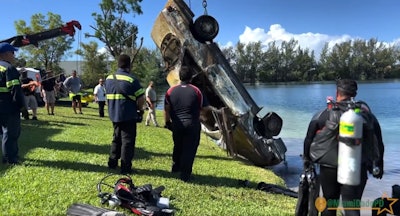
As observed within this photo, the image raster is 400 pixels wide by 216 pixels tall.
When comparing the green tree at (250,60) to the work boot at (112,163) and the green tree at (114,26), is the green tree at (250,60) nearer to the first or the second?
the green tree at (114,26)

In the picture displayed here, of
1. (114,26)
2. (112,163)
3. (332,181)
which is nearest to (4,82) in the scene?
(112,163)

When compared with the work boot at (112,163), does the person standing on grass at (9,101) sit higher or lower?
higher

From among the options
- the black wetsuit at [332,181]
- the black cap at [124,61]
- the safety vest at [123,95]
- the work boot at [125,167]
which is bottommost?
the work boot at [125,167]

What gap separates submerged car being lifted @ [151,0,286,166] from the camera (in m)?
9.95

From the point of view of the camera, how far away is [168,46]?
10.4 meters

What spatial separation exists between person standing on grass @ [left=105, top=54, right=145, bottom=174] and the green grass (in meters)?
0.57

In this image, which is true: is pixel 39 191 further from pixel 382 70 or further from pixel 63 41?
pixel 382 70

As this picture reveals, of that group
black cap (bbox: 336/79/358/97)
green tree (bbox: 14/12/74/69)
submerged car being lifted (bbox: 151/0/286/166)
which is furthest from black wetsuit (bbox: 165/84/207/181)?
green tree (bbox: 14/12/74/69)

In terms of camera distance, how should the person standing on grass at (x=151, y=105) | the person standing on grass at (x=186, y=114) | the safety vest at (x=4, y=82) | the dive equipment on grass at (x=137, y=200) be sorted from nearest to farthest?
the dive equipment on grass at (x=137, y=200)
the safety vest at (x=4, y=82)
the person standing on grass at (x=186, y=114)
the person standing on grass at (x=151, y=105)

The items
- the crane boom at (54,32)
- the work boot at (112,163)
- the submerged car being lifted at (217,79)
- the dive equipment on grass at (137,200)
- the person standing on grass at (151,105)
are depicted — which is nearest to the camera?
the dive equipment on grass at (137,200)

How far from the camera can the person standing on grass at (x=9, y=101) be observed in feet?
20.7

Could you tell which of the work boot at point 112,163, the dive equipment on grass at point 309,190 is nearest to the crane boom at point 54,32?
the work boot at point 112,163

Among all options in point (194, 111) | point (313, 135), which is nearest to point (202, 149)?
point (194, 111)

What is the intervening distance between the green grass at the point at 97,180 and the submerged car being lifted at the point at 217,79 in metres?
0.61
